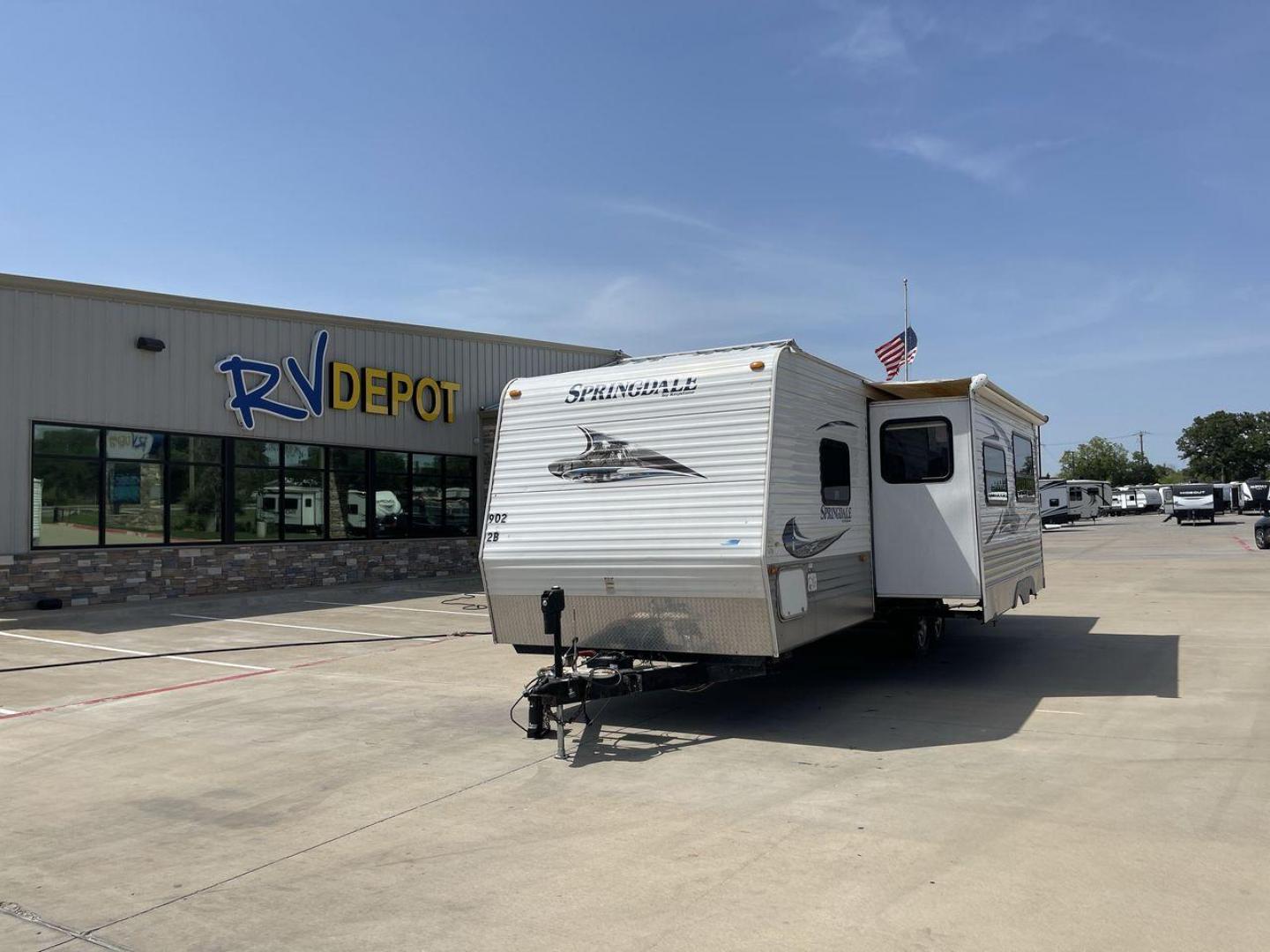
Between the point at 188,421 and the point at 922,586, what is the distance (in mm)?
14610

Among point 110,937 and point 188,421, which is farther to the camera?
point 188,421

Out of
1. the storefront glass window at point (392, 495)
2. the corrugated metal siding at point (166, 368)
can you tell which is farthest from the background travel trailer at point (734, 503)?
the storefront glass window at point (392, 495)

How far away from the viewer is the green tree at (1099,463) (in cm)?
11588

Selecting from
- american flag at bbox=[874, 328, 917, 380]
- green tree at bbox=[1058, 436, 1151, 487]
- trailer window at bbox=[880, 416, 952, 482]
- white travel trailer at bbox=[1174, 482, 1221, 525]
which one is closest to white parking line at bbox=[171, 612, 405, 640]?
trailer window at bbox=[880, 416, 952, 482]

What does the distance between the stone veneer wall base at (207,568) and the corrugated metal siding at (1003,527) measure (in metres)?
14.4

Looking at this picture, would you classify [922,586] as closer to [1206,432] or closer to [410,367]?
[410,367]

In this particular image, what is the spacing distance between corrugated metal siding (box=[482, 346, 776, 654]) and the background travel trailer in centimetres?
1

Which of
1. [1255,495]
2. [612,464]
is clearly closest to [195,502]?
[612,464]

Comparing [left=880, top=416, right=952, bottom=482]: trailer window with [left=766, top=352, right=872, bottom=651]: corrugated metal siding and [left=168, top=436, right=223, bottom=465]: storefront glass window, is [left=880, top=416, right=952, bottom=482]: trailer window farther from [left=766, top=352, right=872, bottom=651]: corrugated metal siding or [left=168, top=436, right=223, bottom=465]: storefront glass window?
[left=168, top=436, right=223, bottom=465]: storefront glass window

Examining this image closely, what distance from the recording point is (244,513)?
19.9m

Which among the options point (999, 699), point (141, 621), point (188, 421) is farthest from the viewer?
point (188, 421)

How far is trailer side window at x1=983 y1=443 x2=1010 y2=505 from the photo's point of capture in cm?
983

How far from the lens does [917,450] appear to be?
9.53 metres

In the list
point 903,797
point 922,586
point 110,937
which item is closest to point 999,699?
point 922,586
